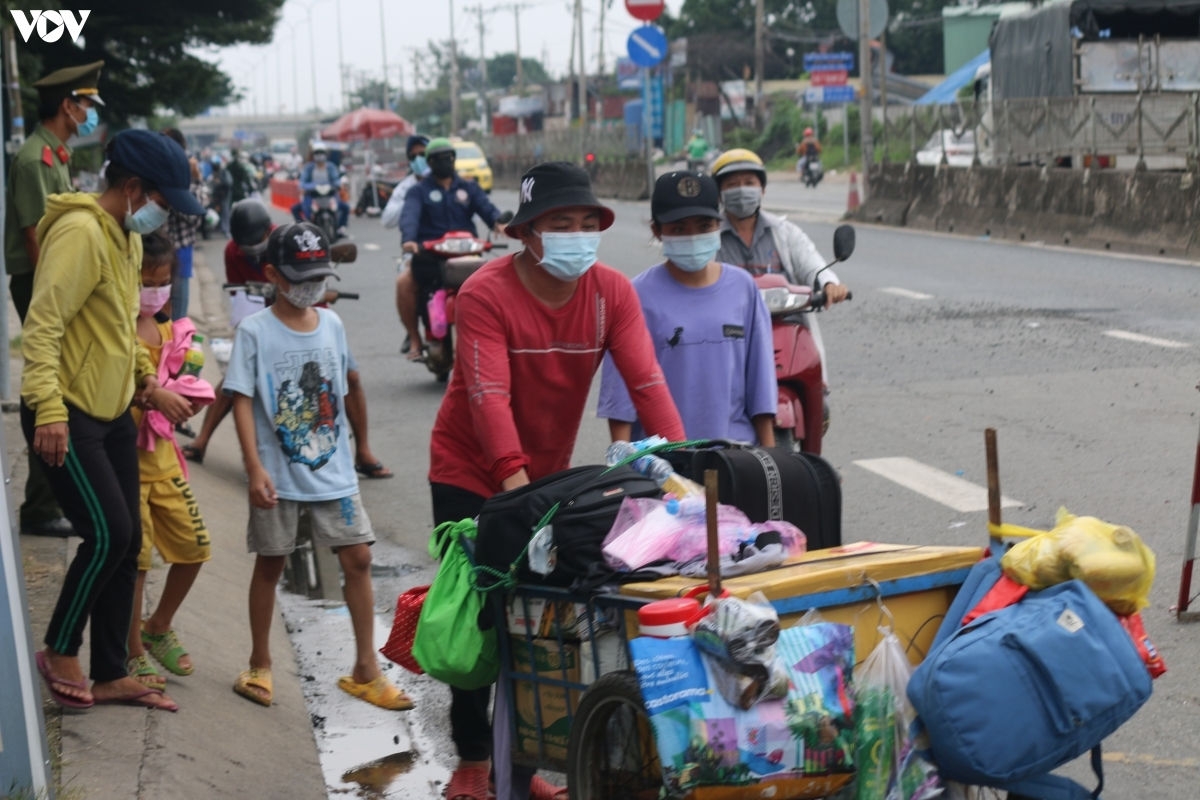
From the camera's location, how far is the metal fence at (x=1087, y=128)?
22.2 m

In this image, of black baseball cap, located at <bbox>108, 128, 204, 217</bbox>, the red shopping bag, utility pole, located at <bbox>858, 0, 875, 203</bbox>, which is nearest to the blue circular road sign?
utility pole, located at <bbox>858, 0, 875, 203</bbox>

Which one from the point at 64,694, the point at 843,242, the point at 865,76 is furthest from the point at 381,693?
the point at 865,76

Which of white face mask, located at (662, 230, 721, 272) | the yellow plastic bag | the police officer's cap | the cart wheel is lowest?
the cart wheel

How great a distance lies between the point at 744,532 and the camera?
3.93 metres

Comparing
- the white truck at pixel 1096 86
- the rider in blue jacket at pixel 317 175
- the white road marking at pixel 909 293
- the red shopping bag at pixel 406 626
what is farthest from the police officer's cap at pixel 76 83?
the rider in blue jacket at pixel 317 175

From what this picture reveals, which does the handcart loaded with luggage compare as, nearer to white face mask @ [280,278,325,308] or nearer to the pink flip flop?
the pink flip flop

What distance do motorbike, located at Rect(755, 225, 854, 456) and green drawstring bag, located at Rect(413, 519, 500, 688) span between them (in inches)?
103

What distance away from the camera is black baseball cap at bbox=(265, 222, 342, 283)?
5801 millimetres

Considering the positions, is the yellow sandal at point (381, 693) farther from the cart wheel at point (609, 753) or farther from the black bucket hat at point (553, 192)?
the cart wheel at point (609, 753)

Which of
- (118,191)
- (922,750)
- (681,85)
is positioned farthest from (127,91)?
(681,85)

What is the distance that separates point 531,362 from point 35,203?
11.0 feet

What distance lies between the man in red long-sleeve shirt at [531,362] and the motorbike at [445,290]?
7771 mm

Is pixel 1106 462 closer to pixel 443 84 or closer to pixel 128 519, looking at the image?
pixel 128 519

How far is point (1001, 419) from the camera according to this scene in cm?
1041
